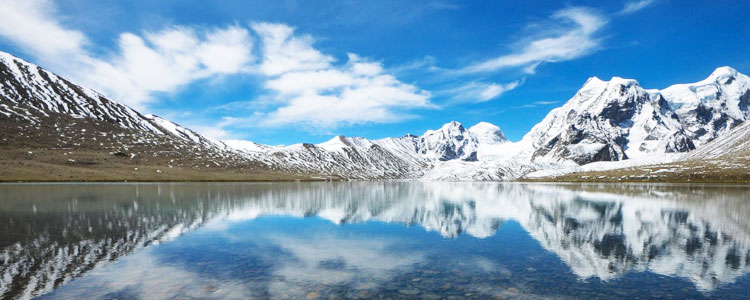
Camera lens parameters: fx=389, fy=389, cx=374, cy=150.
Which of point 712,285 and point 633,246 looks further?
point 633,246

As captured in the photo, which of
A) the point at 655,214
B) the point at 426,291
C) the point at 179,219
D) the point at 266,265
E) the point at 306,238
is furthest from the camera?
the point at 655,214

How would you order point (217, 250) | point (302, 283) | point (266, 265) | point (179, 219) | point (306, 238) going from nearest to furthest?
point (302, 283)
point (266, 265)
point (217, 250)
point (306, 238)
point (179, 219)

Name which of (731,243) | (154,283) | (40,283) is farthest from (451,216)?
(40,283)

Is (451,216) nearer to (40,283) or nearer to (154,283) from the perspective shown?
(154,283)

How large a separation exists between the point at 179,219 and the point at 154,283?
91.4 feet

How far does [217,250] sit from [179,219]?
19975mm

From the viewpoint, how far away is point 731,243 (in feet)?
106

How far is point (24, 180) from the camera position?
13612 cm

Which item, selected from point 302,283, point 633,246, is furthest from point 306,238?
point 633,246

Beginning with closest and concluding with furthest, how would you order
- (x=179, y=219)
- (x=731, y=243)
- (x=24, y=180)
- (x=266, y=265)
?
(x=266, y=265) < (x=731, y=243) < (x=179, y=219) < (x=24, y=180)

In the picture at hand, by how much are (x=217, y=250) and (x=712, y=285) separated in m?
31.5

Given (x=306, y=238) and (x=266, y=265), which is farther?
(x=306, y=238)

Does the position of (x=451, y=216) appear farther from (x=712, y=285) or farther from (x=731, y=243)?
(x=712, y=285)

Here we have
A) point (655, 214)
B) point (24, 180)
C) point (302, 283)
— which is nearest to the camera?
point (302, 283)
